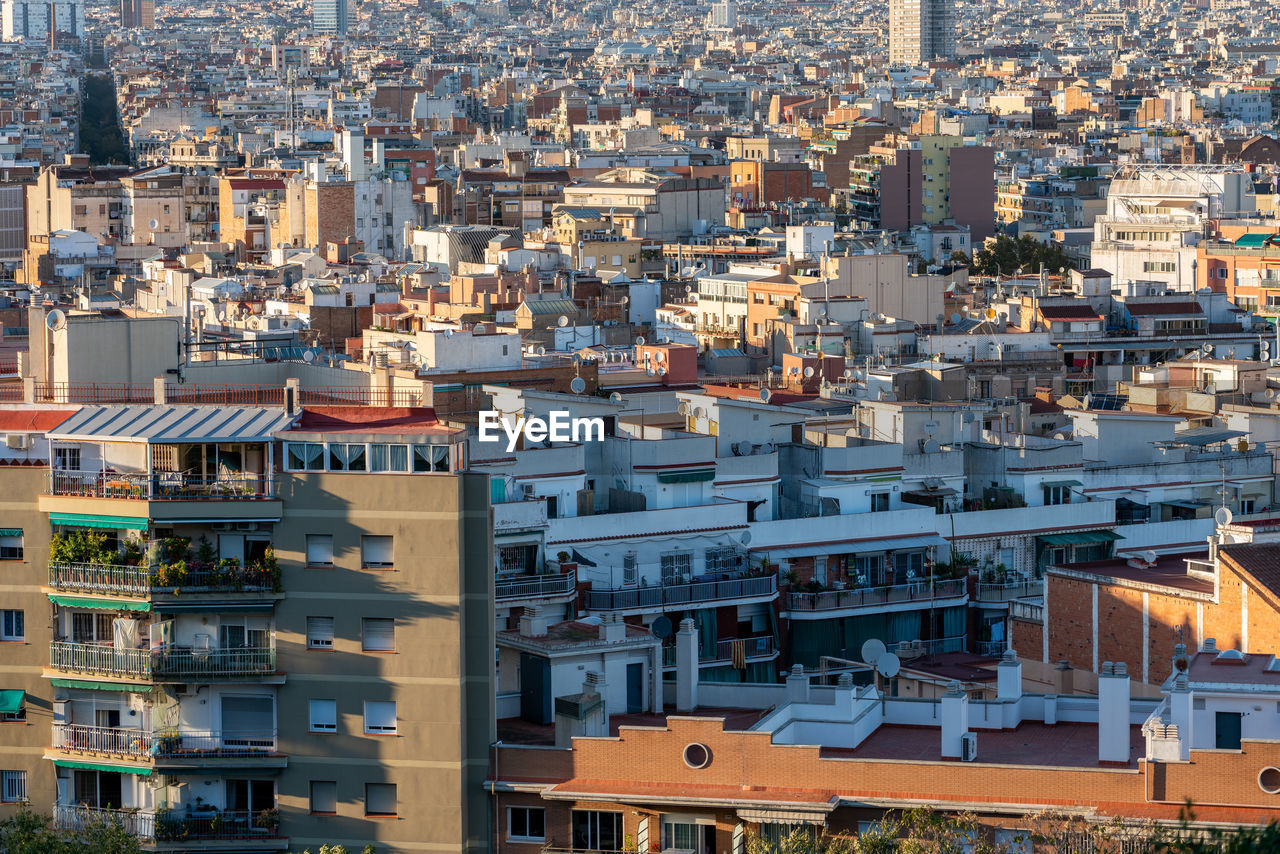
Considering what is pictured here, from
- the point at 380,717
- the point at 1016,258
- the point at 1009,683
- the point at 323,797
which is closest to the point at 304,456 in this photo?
the point at 380,717

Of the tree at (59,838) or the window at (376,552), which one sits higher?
the window at (376,552)

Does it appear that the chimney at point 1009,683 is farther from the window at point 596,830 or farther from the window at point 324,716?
the window at point 324,716

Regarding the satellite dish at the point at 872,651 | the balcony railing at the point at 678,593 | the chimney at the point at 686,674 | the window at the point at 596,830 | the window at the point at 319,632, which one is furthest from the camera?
the balcony railing at the point at 678,593

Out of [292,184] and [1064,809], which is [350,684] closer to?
[1064,809]

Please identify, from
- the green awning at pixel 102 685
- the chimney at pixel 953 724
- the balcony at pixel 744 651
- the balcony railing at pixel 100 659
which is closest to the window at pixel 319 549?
the balcony railing at pixel 100 659

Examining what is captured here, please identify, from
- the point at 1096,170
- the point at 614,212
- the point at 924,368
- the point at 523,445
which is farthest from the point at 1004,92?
the point at 523,445

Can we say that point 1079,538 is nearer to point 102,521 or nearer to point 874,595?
point 874,595

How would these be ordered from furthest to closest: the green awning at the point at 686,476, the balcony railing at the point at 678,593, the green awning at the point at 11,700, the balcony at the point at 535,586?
the green awning at the point at 686,476
the balcony railing at the point at 678,593
the balcony at the point at 535,586
the green awning at the point at 11,700
